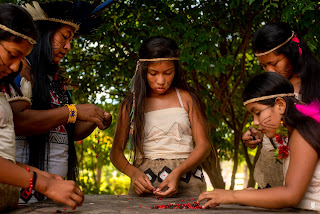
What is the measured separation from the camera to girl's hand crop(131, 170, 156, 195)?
3.19 meters

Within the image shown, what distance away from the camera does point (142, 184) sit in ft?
10.5

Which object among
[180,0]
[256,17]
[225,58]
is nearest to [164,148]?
[225,58]

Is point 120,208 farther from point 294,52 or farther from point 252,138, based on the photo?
point 294,52

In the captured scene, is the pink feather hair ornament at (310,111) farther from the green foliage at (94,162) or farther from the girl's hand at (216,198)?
the green foliage at (94,162)

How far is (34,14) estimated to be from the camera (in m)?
3.20

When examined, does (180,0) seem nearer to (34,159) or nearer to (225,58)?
(225,58)

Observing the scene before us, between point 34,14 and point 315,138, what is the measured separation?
2307 millimetres

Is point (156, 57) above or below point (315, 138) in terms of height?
above

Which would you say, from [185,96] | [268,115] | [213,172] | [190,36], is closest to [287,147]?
[268,115]

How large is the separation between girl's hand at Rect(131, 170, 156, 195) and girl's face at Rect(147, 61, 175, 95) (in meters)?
0.79

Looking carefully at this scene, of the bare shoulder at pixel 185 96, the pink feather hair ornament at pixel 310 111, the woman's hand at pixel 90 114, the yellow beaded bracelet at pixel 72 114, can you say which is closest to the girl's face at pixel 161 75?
the bare shoulder at pixel 185 96

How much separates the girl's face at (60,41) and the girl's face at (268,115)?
1.57 metres

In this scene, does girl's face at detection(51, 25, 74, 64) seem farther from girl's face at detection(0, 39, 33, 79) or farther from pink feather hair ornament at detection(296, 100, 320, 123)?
pink feather hair ornament at detection(296, 100, 320, 123)

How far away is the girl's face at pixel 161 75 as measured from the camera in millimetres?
3510
